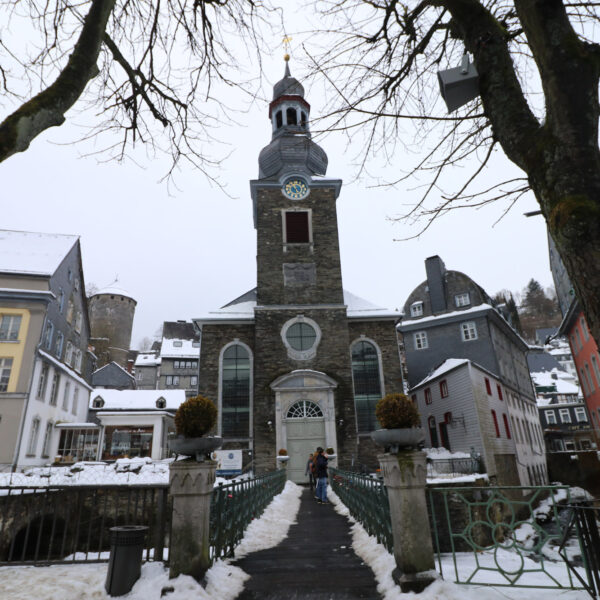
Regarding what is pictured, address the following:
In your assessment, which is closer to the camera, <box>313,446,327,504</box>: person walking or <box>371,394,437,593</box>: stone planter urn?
<box>371,394,437,593</box>: stone planter urn

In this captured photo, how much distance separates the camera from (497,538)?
15.3 meters

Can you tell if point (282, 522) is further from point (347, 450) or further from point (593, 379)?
point (593, 379)

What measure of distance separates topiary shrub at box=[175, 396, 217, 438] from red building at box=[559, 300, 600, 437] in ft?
81.5

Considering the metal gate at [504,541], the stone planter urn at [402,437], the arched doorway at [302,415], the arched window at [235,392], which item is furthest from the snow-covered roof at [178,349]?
the stone planter urn at [402,437]

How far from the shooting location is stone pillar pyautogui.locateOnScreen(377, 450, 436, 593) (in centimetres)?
478

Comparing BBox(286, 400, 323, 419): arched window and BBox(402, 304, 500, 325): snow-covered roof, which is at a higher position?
BBox(402, 304, 500, 325): snow-covered roof

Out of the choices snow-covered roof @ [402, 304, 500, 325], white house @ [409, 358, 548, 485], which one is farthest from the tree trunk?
snow-covered roof @ [402, 304, 500, 325]

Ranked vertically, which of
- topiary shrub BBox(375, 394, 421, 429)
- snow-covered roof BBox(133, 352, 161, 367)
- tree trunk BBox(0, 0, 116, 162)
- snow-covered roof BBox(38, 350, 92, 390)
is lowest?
topiary shrub BBox(375, 394, 421, 429)

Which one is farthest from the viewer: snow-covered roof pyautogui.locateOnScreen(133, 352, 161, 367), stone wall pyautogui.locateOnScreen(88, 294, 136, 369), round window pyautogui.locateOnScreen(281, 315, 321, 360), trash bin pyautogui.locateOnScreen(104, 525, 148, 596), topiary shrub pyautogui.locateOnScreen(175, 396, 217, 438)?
stone wall pyautogui.locateOnScreen(88, 294, 136, 369)

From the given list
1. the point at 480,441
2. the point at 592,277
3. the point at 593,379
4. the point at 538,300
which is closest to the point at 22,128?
the point at 592,277

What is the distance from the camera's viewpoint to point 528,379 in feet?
133

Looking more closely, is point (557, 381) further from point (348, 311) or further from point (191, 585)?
point (191, 585)

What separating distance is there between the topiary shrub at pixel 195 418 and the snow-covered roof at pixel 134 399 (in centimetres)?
2858

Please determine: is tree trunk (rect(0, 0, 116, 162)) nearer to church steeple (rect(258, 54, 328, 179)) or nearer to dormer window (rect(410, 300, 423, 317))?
church steeple (rect(258, 54, 328, 179))
